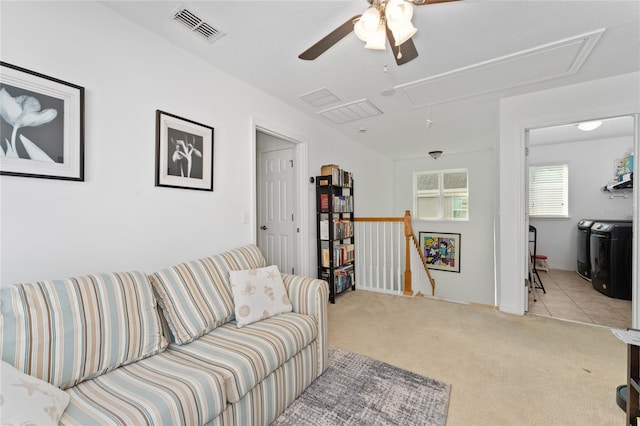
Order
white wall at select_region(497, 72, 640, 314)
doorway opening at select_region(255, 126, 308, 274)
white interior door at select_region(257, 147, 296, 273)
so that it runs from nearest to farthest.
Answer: white wall at select_region(497, 72, 640, 314), doorway opening at select_region(255, 126, 308, 274), white interior door at select_region(257, 147, 296, 273)

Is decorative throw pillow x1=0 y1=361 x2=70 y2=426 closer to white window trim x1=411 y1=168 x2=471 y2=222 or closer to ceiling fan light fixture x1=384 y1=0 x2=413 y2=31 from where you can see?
ceiling fan light fixture x1=384 y1=0 x2=413 y2=31

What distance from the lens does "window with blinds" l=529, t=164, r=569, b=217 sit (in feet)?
16.5

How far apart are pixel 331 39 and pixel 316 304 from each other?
1.65 m

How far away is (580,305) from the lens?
10.7ft

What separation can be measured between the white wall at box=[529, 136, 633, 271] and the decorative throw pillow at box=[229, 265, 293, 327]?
5.65 m

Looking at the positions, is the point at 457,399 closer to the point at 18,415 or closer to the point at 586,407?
the point at 586,407

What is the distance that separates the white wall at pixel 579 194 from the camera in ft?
15.2

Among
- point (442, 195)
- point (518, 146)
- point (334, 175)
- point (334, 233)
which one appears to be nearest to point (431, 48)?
point (518, 146)

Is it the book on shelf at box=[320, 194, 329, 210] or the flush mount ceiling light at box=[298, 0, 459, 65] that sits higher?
the flush mount ceiling light at box=[298, 0, 459, 65]

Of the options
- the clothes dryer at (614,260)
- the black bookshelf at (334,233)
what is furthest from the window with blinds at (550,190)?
the black bookshelf at (334,233)

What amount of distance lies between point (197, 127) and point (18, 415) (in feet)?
6.26

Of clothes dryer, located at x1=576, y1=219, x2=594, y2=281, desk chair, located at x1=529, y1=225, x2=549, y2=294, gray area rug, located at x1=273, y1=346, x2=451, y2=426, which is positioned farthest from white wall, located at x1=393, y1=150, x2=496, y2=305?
gray area rug, located at x1=273, y1=346, x2=451, y2=426

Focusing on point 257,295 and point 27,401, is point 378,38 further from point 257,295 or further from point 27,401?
point 27,401

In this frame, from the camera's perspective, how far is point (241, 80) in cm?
260
